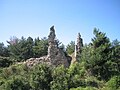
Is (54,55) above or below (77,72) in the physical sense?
above

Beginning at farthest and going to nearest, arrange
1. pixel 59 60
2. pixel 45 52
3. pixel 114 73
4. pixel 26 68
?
pixel 45 52
pixel 59 60
pixel 26 68
pixel 114 73

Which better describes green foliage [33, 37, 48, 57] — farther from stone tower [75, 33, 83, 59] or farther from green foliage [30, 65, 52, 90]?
green foliage [30, 65, 52, 90]

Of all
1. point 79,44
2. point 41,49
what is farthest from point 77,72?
point 41,49

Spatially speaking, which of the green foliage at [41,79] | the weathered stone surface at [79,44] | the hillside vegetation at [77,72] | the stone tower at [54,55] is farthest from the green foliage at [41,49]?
the green foliage at [41,79]

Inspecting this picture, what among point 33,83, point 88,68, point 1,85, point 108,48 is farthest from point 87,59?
point 1,85

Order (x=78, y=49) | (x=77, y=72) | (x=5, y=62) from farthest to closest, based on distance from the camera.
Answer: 1. (x=5, y=62)
2. (x=78, y=49)
3. (x=77, y=72)

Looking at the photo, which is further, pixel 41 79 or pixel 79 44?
pixel 79 44

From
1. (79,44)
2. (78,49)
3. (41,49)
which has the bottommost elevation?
(78,49)

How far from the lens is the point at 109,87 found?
2125 cm

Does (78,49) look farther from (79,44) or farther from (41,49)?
(41,49)

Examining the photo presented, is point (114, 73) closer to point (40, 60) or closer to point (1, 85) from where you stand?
point (40, 60)

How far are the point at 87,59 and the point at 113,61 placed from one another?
10.0ft

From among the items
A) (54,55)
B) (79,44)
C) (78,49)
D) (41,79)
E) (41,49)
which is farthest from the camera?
(41,49)

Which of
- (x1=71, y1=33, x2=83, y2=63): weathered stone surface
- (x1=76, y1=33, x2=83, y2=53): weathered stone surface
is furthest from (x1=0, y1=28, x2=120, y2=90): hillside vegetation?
(x1=76, y1=33, x2=83, y2=53): weathered stone surface
